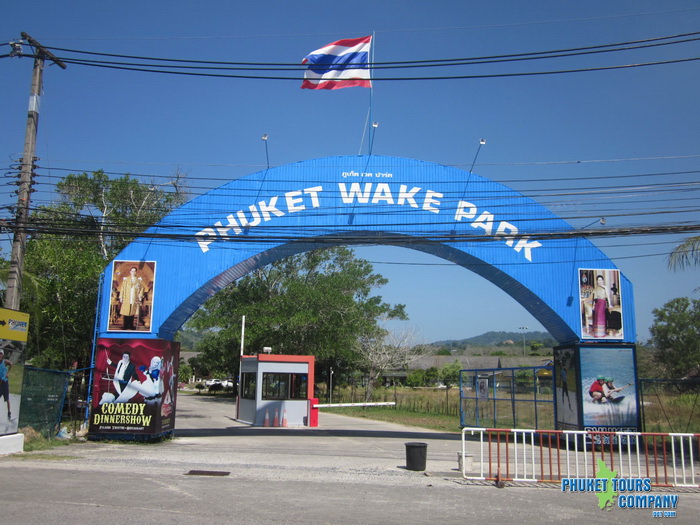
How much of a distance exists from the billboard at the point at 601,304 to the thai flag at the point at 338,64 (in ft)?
30.2

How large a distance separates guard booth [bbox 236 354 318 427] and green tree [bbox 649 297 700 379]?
35705mm

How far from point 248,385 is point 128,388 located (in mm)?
10452

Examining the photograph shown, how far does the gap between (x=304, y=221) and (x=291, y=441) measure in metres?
7.34

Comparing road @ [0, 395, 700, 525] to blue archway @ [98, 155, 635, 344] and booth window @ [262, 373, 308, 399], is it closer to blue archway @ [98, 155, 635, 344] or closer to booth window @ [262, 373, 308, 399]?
blue archway @ [98, 155, 635, 344]

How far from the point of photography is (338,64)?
17.0 metres

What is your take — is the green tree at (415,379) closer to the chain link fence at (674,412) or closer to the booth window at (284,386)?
the chain link fence at (674,412)

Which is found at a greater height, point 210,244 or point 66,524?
point 210,244

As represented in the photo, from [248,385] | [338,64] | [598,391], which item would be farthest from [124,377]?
[598,391]

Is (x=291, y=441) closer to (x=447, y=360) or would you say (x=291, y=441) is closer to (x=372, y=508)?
(x=372, y=508)

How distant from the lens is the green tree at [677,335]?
169ft

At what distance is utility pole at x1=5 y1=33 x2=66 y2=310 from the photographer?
Result: 16.0 meters

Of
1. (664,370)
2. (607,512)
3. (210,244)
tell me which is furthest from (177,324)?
(664,370)

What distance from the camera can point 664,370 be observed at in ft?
162

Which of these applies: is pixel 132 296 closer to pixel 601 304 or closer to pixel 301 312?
pixel 601 304
